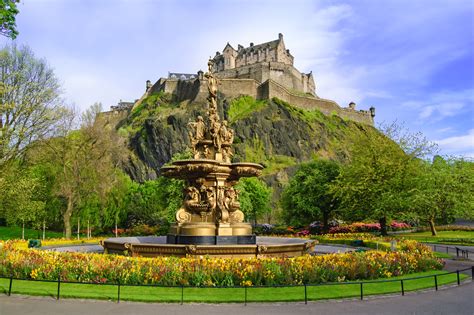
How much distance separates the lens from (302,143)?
90.4m

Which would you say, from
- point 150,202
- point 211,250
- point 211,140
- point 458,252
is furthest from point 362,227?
point 211,250

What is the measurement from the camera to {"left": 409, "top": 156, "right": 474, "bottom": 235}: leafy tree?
31172 millimetres

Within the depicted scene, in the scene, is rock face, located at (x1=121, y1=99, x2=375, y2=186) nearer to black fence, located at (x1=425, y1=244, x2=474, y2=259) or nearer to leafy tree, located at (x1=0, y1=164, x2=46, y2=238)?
leafy tree, located at (x1=0, y1=164, x2=46, y2=238)

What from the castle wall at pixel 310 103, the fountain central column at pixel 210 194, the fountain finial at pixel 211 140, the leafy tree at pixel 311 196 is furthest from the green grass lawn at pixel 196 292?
the castle wall at pixel 310 103

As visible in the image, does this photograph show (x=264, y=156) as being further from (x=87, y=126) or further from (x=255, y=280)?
(x=255, y=280)

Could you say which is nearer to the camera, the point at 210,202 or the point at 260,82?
the point at 210,202

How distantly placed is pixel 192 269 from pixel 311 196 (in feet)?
87.3

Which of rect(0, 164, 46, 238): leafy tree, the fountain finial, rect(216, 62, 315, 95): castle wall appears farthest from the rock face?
the fountain finial

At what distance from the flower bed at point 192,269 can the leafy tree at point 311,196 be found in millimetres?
22965

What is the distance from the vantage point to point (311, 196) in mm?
36250

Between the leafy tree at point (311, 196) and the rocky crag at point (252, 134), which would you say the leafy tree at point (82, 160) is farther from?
the rocky crag at point (252, 134)

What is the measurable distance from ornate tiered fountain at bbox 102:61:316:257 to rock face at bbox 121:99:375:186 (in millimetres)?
53695

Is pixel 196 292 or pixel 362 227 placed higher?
pixel 196 292

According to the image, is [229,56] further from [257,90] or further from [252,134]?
[252,134]
